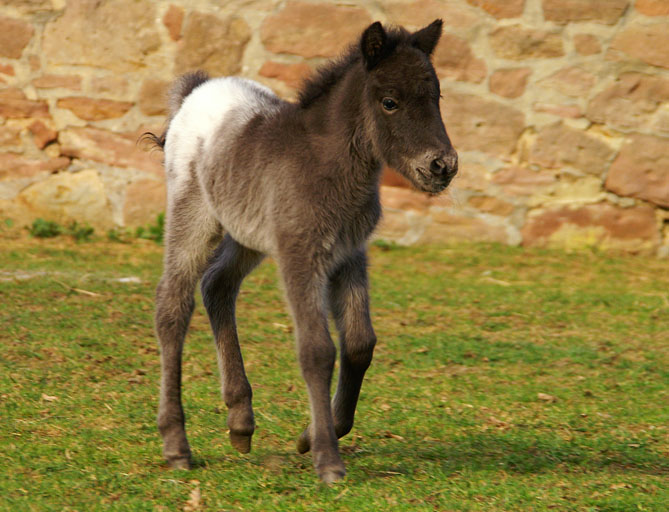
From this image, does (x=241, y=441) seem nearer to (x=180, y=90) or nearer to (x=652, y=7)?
(x=180, y=90)

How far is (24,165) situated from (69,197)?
491 mm

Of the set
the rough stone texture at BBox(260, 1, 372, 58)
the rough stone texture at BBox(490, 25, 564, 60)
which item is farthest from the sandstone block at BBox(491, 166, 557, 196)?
the rough stone texture at BBox(260, 1, 372, 58)

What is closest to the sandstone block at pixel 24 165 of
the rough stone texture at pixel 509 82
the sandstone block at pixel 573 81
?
Result: the rough stone texture at pixel 509 82

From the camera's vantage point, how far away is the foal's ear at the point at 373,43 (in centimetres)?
345

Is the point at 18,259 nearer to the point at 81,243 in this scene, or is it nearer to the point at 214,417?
the point at 81,243

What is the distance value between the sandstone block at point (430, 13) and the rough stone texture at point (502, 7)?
4.1 inches

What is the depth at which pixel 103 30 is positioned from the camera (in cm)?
813

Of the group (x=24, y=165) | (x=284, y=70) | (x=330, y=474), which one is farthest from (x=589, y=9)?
(x=330, y=474)

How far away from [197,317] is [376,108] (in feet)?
10.5

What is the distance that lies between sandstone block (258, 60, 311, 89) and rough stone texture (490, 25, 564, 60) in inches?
68.0

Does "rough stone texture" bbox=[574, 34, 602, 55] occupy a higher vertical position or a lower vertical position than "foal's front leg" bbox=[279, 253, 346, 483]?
higher

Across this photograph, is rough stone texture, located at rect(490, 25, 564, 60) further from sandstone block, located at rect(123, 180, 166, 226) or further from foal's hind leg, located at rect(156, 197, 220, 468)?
foal's hind leg, located at rect(156, 197, 220, 468)

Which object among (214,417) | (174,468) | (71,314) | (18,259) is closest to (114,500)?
(174,468)

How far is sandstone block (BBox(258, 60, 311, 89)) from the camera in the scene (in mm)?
8133
